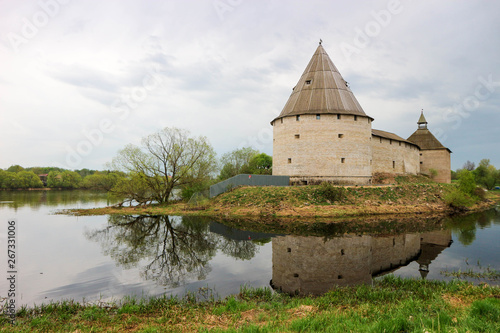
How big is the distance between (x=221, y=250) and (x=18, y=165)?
316 feet

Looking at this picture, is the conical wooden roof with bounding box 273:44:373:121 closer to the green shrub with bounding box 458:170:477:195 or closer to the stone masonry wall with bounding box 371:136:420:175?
the stone masonry wall with bounding box 371:136:420:175

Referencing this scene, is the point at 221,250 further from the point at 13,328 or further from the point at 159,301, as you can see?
the point at 13,328

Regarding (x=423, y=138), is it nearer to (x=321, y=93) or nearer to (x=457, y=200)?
(x=457, y=200)

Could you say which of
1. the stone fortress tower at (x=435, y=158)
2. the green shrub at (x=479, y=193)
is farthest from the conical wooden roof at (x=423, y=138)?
the green shrub at (x=479, y=193)

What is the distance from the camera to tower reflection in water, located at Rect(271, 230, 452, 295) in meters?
7.65

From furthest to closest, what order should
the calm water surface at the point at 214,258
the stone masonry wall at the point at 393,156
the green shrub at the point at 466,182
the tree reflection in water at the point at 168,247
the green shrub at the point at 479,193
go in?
the stone masonry wall at the point at 393,156 → the green shrub at the point at 479,193 → the green shrub at the point at 466,182 → the tree reflection in water at the point at 168,247 → the calm water surface at the point at 214,258

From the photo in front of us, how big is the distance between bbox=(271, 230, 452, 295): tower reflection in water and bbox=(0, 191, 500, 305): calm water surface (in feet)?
0.11

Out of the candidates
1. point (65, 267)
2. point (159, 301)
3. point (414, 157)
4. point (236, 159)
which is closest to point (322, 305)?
point (159, 301)

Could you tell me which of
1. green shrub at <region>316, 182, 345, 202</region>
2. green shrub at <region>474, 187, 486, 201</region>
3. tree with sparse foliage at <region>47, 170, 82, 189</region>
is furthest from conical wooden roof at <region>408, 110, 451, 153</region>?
tree with sparse foliage at <region>47, 170, 82, 189</region>

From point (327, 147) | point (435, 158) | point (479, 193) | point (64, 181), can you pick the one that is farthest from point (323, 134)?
point (64, 181)

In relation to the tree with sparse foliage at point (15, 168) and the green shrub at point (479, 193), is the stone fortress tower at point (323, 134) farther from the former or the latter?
the tree with sparse foliage at point (15, 168)

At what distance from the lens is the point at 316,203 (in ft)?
64.7

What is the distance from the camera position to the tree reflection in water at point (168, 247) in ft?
28.2

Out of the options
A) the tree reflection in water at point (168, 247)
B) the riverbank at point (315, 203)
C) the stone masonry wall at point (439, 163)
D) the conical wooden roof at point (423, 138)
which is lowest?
the tree reflection in water at point (168, 247)
